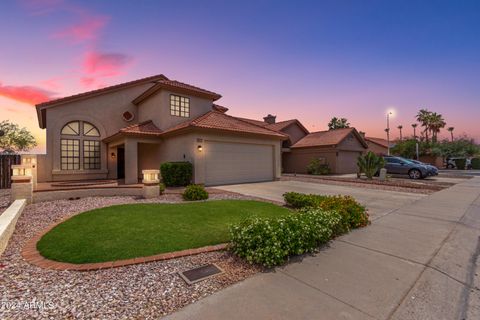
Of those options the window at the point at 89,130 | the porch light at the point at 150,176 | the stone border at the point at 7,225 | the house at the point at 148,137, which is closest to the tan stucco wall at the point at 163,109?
the house at the point at 148,137

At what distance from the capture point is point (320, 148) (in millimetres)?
24797

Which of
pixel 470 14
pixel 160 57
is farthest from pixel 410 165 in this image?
pixel 160 57

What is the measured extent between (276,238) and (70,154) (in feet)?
54.4

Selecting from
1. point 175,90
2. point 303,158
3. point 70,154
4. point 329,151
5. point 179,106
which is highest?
point 175,90

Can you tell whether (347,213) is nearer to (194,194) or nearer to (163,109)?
(194,194)

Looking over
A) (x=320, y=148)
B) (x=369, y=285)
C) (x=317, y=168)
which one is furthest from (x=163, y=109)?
(x=320, y=148)

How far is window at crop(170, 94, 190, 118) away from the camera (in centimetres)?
1505

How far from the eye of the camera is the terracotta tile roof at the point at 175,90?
14483mm

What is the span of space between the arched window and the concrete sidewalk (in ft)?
54.2

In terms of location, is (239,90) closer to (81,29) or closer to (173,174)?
(173,174)

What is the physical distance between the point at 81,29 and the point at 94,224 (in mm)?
9078

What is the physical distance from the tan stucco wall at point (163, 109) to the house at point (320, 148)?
10.5m

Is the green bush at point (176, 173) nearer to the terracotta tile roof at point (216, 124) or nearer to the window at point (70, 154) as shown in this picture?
the terracotta tile roof at point (216, 124)

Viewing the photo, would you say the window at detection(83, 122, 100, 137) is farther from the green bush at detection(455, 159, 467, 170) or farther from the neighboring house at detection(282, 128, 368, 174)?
the green bush at detection(455, 159, 467, 170)
